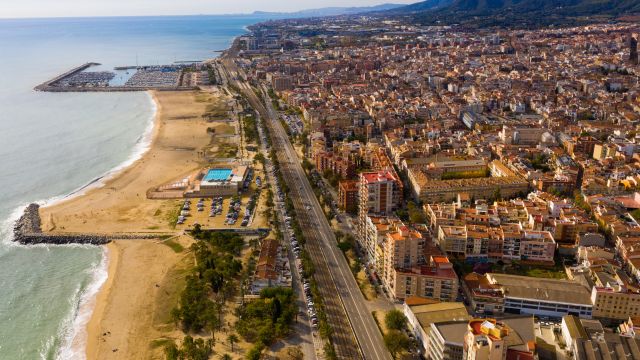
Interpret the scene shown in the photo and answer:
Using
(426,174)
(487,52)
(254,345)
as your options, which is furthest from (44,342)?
(487,52)

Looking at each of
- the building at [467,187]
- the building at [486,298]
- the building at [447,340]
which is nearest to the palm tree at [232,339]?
the building at [447,340]

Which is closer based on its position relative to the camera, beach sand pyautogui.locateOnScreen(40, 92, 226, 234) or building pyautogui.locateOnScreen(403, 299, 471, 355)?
building pyautogui.locateOnScreen(403, 299, 471, 355)

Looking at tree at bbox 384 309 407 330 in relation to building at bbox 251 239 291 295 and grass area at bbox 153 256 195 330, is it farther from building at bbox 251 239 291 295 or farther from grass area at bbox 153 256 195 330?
grass area at bbox 153 256 195 330

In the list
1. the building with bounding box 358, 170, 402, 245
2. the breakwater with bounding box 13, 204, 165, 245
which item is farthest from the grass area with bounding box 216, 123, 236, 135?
the building with bounding box 358, 170, 402, 245

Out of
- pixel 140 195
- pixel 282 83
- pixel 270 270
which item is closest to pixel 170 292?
pixel 270 270

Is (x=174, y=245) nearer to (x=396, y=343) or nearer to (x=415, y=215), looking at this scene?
(x=415, y=215)

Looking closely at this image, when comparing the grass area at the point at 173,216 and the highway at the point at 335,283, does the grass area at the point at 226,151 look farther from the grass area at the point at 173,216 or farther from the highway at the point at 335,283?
the grass area at the point at 173,216
